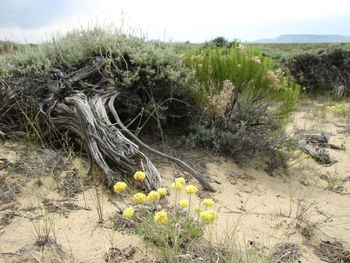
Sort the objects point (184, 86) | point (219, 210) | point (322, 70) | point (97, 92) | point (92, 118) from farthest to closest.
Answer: point (322, 70)
point (184, 86)
point (97, 92)
point (92, 118)
point (219, 210)

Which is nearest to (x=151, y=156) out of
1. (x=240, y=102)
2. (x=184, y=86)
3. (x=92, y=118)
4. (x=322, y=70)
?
(x=92, y=118)

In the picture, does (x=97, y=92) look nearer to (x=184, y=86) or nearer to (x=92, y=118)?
(x=92, y=118)

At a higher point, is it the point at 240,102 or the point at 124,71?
the point at 124,71

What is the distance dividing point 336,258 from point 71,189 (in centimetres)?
238

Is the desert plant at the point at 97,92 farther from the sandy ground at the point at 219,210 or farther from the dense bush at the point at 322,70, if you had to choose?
the dense bush at the point at 322,70

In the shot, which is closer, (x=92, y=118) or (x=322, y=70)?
(x=92, y=118)

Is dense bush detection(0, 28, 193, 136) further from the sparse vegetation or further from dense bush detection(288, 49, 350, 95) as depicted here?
dense bush detection(288, 49, 350, 95)

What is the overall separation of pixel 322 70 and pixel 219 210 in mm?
8581

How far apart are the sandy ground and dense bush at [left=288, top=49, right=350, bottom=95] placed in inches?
233

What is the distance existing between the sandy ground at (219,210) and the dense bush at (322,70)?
5913 millimetres

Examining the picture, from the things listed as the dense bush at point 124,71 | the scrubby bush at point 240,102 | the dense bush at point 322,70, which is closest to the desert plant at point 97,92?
the dense bush at point 124,71

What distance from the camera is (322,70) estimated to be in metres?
10.2

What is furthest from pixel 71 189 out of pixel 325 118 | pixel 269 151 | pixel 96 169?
pixel 325 118

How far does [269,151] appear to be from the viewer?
15.4ft
